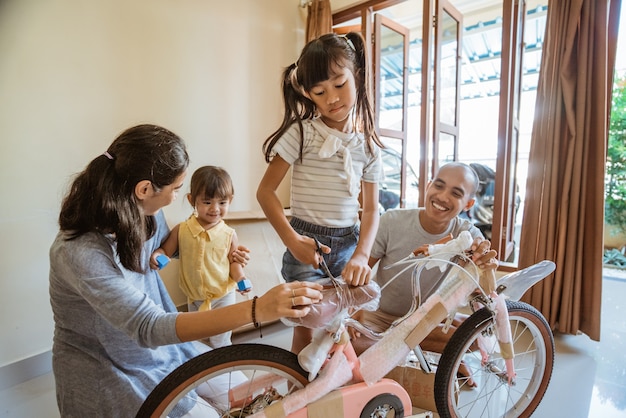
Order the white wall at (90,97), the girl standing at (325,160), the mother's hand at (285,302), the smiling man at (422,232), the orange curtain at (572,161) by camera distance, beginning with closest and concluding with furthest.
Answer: the mother's hand at (285,302) → the girl standing at (325,160) → the smiling man at (422,232) → the white wall at (90,97) → the orange curtain at (572,161)

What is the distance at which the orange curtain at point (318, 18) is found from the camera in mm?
2488

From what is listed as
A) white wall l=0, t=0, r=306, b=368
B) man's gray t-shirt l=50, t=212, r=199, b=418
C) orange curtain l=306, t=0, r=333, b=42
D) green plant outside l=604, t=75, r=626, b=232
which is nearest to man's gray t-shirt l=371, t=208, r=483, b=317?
man's gray t-shirt l=50, t=212, r=199, b=418

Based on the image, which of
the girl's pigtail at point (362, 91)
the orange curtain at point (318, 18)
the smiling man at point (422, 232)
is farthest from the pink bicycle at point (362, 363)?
the orange curtain at point (318, 18)

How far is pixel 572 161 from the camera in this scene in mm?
1694

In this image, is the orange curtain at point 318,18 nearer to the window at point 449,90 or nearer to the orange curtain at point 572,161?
the window at point 449,90

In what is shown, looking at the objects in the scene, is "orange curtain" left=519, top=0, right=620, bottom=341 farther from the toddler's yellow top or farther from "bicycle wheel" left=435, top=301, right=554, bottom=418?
the toddler's yellow top

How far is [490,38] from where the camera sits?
3.34 meters

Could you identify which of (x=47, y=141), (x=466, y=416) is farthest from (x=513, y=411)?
(x=47, y=141)

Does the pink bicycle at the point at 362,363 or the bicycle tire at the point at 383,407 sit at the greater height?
the pink bicycle at the point at 362,363

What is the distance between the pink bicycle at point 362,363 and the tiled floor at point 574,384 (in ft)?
1.11

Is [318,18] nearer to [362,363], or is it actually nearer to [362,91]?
[362,91]

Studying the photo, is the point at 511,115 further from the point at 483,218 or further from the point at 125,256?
the point at 125,256

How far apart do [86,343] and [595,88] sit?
2.24 meters

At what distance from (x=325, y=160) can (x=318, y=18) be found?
6.50 feet
